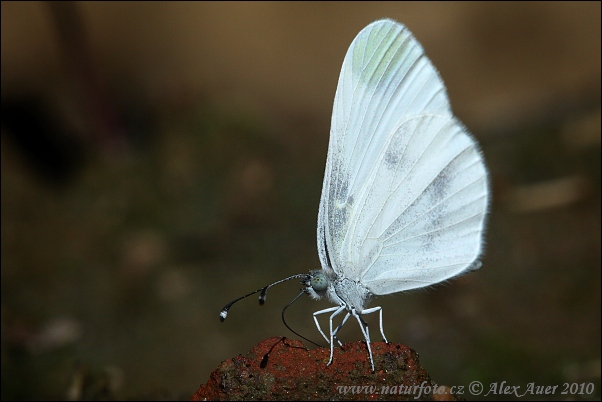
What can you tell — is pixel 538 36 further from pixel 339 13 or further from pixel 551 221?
pixel 551 221

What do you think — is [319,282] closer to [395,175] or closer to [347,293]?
[347,293]

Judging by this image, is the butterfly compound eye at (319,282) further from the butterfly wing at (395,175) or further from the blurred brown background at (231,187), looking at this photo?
the blurred brown background at (231,187)

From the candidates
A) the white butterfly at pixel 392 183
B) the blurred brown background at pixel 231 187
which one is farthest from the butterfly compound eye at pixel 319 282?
the blurred brown background at pixel 231 187

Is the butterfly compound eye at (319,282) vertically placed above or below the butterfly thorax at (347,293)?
above

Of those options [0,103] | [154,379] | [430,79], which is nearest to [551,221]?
[430,79]

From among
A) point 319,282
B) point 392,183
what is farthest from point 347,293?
point 392,183

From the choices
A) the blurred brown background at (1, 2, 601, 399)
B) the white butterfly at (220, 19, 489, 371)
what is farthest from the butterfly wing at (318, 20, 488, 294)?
the blurred brown background at (1, 2, 601, 399)
